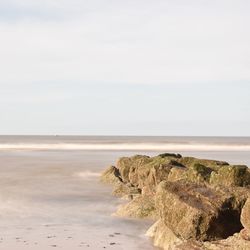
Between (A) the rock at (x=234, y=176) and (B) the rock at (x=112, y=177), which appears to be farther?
(B) the rock at (x=112, y=177)

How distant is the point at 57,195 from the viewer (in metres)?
25.2

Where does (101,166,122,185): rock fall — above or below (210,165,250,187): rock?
below

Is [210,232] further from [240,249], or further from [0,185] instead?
[0,185]

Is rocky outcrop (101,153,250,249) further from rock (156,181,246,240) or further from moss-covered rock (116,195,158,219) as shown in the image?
moss-covered rock (116,195,158,219)

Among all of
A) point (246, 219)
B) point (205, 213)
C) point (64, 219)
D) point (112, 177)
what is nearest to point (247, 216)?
point (246, 219)

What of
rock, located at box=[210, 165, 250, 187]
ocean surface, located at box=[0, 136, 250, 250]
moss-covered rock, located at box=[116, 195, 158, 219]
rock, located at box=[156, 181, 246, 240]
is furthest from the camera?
moss-covered rock, located at box=[116, 195, 158, 219]

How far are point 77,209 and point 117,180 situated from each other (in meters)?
9.11

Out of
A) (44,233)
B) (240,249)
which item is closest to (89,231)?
(44,233)

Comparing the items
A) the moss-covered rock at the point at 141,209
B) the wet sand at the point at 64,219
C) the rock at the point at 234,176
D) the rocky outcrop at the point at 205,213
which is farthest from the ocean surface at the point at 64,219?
the rock at the point at 234,176

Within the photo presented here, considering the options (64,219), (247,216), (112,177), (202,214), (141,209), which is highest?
(247,216)

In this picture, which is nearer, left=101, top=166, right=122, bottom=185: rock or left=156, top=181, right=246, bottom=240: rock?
left=156, top=181, right=246, bottom=240: rock

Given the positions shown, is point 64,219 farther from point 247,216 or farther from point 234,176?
point 247,216

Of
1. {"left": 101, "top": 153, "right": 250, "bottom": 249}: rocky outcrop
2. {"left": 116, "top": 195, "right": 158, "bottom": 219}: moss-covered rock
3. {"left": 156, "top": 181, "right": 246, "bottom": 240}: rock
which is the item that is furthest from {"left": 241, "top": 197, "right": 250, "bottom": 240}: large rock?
{"left": 116, "top": 195, "right": 158, "bottom": 219}: moss-covered rock

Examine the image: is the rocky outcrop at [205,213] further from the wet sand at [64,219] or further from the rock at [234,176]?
the wet sand at [64,219]
